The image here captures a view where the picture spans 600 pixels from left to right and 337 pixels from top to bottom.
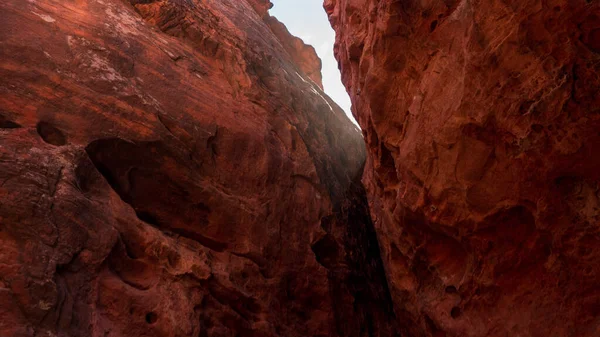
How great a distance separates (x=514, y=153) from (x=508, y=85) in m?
0.93

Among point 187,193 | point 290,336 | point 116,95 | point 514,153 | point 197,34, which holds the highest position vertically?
point 514,153

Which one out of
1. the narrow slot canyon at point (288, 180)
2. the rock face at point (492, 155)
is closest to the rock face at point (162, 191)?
the narrow slot canyon at point (288, 180)

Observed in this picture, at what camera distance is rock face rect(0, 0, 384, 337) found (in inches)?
226

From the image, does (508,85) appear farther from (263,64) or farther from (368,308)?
(263,64)

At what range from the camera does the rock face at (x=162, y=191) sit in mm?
5739

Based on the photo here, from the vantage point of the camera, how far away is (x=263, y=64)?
11836 mm

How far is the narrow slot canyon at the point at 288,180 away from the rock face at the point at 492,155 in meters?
0.03

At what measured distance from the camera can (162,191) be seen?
7.96m

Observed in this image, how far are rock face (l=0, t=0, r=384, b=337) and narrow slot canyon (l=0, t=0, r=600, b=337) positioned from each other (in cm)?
3

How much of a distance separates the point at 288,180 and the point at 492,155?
4.36 m

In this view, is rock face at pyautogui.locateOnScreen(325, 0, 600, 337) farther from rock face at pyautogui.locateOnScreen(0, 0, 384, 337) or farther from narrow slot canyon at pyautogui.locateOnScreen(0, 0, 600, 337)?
rock face at pyautogui.locateOnScreen(0, 0, 384, 337)

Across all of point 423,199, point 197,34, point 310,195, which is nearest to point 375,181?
point 310,195

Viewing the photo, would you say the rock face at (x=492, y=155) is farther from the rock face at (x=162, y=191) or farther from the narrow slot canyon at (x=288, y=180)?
the rock face at (x=162, y=191)

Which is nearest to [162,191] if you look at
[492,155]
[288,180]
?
[288,180]
